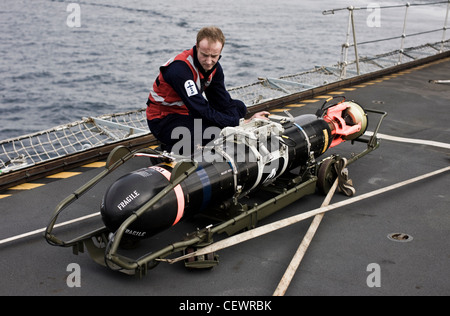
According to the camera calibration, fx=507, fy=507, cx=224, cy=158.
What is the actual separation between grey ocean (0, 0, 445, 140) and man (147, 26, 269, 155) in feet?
43.5

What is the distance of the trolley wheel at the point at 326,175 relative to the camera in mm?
6129

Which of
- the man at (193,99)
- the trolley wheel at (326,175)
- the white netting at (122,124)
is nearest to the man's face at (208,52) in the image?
the man at (193,99)

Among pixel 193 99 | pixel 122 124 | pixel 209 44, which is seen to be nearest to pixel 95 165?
pixel 122 124

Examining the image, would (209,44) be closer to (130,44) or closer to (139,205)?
(139,205)

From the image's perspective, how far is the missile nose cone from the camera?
4312 mm

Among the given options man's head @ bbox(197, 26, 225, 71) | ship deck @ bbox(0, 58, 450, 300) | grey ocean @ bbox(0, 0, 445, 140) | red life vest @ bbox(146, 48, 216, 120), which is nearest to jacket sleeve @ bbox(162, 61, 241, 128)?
red life vest @ bbox(146, 48, 216, 120)

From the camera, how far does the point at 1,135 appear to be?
17.1 metres

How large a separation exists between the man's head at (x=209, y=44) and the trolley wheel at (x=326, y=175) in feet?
6.43

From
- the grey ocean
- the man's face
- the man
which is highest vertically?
the man's face

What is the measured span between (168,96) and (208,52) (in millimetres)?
731

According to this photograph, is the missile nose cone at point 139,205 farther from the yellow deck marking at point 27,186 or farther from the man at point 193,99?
the yellow deck marking at point 27,186

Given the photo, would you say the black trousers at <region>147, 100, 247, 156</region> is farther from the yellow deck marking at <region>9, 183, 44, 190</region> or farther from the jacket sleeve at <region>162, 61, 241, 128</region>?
the yellow deck marking at <region>9, 183, 44, 190</region>

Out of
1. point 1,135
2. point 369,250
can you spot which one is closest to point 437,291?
point 369,250
